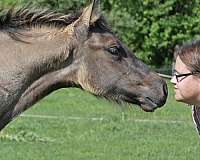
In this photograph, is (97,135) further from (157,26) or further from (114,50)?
(157,26)

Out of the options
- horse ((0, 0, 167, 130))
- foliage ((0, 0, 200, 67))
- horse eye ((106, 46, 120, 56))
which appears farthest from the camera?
foliage ((0, 0, 200, 67))

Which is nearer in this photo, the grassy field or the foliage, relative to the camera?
the grassy field

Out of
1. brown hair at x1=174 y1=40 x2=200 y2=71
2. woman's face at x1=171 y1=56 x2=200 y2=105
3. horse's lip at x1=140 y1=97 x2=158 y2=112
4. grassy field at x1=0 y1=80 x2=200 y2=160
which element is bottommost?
grassy field at x1=0 y1=80 x2=200 y2=160

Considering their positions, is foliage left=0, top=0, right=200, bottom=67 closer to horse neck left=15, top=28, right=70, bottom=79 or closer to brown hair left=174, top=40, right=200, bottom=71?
horse neck left=15, top=28, right=70, bottom=79

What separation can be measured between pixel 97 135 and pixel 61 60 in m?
7.50

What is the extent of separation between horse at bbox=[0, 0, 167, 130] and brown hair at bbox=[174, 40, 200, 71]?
1.19m

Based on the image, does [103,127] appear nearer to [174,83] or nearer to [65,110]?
[65,110]

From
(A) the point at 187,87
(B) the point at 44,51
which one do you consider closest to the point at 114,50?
(B) the point at 44,51

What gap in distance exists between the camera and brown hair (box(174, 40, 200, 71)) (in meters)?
5.49

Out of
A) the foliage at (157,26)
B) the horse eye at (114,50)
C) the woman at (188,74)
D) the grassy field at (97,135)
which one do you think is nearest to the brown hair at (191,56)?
the woman at (188,74)

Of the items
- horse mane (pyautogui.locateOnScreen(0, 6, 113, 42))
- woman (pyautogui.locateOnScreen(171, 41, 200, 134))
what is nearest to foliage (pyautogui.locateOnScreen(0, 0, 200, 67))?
horse mane (pyautogui.locateOnScreen(0, 6, 113, 42))

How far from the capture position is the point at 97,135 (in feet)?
45.8

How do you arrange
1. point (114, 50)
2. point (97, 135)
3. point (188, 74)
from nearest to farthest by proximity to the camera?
point (188, 74) → point (114, 50) → point (97, 135)

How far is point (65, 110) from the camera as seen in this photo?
59.2 feet
